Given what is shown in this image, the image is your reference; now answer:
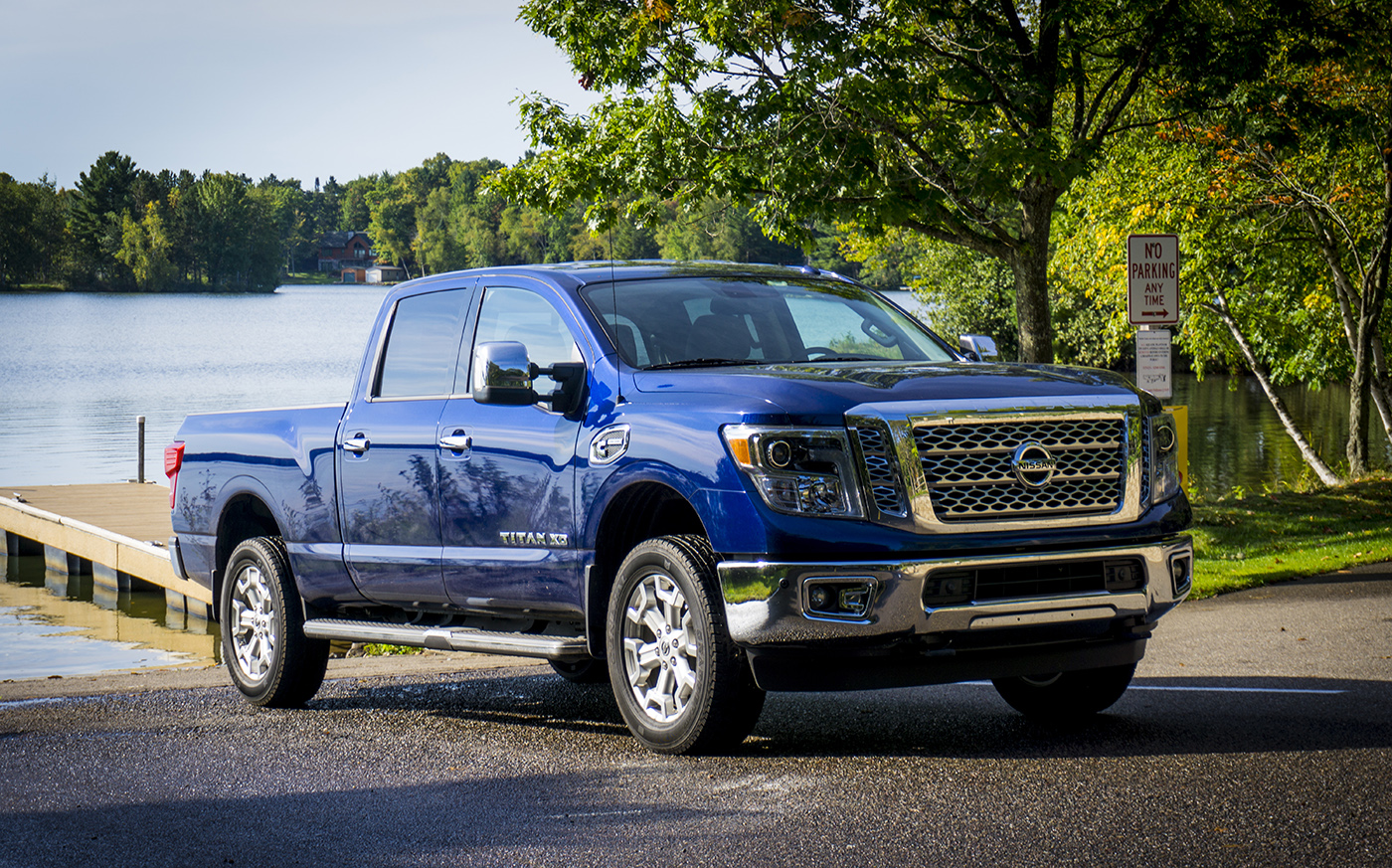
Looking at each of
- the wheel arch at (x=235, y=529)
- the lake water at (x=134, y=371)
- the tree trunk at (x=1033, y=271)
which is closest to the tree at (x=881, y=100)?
the tree trunk at (x=1033, y=271)

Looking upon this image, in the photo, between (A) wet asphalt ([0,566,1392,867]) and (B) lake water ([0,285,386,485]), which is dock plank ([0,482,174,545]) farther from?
(A) wet asphalt ([0,566,1392,867])

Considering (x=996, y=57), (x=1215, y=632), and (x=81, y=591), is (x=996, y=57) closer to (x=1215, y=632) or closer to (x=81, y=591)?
(x=1215, y=632)

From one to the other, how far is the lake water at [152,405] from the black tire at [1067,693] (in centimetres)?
403

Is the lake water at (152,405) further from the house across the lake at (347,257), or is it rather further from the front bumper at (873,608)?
the house across the lake at (347,257)

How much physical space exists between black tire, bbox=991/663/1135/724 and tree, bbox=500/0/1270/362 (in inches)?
350

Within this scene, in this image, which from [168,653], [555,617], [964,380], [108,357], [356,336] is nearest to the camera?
[964,380]

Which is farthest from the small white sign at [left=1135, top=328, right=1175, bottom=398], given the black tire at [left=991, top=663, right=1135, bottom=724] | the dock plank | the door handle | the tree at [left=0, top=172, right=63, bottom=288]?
the tree at [left=0, top=172, right=63, bottom=288]

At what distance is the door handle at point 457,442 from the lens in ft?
23.4

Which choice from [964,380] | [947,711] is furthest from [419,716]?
[964,380]

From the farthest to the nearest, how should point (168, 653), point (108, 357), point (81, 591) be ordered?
point (108, 357), point (81, 591), point (168, 653)

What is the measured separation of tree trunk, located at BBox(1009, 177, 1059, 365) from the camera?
16.7 metres

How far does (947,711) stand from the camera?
7.36 meters

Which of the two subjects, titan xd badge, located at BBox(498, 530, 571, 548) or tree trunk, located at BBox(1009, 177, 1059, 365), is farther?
tree trunk, located at BBox(1009, 177, 1059, 365)

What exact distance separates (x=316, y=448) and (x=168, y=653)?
27.6 ft
